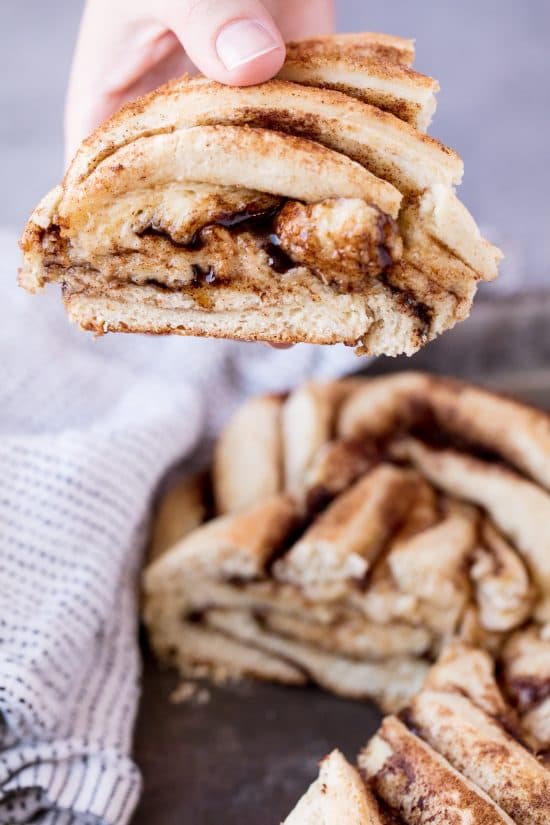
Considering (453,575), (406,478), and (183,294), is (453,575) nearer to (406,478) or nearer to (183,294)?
(406,478)

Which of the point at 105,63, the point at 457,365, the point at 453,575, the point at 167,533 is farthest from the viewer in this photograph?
the point at 457,365

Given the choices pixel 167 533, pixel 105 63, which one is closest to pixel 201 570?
pixel 167 533

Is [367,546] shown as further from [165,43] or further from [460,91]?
[460,91]

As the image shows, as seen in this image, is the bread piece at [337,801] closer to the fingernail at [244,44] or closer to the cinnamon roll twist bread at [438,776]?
the cinnamon roll twist bread at [438,776]

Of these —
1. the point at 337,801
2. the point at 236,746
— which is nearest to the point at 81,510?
the point at 236,746

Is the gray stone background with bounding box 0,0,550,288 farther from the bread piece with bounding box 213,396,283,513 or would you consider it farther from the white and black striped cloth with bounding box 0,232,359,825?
the bread piece with bounding box 213,396,283,513

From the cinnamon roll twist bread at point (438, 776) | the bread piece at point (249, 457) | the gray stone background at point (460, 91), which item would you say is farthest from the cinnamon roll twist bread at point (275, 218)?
the gray stone background at point (460, 91)
